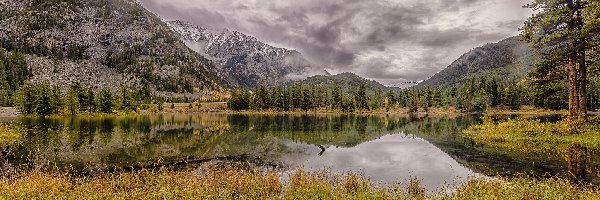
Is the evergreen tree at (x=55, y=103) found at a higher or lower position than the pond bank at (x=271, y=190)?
higher

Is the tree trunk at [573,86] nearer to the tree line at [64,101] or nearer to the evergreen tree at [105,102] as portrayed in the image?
the tree line at [64,101]

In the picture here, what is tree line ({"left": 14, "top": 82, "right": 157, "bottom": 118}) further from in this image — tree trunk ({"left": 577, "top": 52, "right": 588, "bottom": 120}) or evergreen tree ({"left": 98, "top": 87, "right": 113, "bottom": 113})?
tree trunk ({"left": 577, "top": 52, "right": 588, "bottom": 120})

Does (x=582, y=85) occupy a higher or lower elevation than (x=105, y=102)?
higher

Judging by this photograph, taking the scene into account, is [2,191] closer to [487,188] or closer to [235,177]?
[235,177]

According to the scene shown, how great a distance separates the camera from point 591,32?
35.2 metres

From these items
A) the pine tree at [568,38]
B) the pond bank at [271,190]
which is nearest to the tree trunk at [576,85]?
the pine tree at [568,38]

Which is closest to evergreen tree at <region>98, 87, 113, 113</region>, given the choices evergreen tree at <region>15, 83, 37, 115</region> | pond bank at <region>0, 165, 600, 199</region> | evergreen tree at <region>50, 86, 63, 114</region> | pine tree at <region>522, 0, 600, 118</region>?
evergreen tree at <region>50, 86, 63, 114</region>

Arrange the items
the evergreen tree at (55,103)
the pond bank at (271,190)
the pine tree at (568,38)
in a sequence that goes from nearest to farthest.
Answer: the pond bank at (271,190), the pine tree at (568,38), the evergreen tree at (55,103)

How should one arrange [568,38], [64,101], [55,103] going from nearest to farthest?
[568,38] < [55,103] < [64,101]

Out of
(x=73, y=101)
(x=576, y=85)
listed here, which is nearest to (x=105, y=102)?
(x=73, y=101)

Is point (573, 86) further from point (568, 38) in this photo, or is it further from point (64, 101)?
point (64, 101)

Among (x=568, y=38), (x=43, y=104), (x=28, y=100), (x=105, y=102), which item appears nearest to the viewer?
(x=568, y=38)

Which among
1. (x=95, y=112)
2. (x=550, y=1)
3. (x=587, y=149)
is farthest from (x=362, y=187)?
(x=95, y=112)

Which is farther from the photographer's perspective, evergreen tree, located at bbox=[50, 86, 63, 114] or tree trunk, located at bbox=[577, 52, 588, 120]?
evergreen tree, located at bbox=[50, 86, 63, 114]
